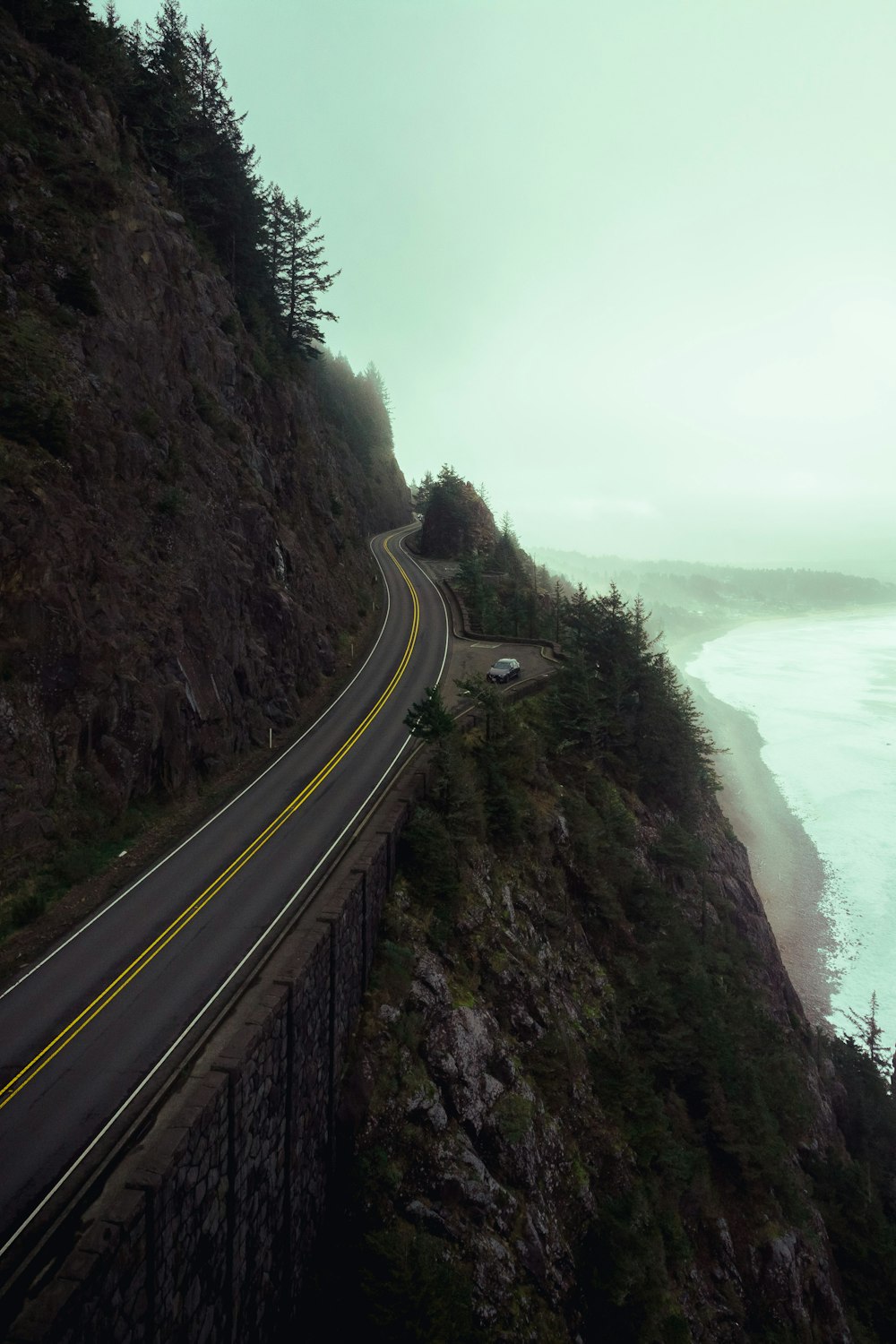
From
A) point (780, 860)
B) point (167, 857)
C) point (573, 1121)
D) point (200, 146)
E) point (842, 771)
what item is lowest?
point (780, 860)

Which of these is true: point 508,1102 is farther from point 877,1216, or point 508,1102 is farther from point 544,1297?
point 877,1216

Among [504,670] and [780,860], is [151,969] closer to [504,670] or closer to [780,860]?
[504,670]

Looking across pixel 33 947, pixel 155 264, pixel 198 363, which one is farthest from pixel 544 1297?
pixel 155 264

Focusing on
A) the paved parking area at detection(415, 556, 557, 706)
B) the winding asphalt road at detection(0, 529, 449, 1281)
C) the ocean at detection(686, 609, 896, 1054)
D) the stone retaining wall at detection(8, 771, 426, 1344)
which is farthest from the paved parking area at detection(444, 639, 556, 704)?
the ocean at detection(686, 609, 896, 1054)

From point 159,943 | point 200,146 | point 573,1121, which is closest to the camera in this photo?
point 159,943

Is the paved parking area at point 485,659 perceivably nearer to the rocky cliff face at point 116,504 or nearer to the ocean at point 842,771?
the rocky cliff face at point 116,504

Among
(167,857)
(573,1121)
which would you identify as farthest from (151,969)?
(573,1121)

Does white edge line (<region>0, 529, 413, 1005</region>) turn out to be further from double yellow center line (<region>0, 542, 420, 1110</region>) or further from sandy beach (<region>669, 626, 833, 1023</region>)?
sandy beach (<region>669, 626, 833, 1023</region>)
